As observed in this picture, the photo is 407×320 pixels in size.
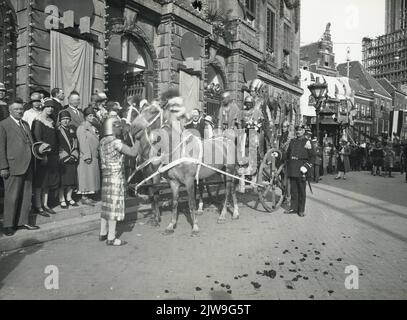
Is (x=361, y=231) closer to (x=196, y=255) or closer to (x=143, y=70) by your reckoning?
(x=196, y=255)

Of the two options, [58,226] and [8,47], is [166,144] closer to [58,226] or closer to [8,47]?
[58,226]

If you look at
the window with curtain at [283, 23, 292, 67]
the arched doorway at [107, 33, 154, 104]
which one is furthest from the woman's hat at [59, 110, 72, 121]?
the window with curtain at [283, 23, 292, 67]

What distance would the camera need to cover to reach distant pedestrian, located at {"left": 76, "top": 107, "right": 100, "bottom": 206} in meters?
7.37

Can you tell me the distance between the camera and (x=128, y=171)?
360 inches

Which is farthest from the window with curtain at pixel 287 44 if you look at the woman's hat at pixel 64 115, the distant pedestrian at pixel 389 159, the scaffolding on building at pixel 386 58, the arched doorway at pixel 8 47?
the woman's hat at pixel 64 115

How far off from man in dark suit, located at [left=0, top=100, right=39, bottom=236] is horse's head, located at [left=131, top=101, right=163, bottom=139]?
1.83 m

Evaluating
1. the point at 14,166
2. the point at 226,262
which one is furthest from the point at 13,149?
the point at 226,262

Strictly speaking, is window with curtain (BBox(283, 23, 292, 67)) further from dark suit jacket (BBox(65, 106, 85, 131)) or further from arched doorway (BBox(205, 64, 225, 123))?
dark suit jacket (BBox(65, 106, 85, 131))

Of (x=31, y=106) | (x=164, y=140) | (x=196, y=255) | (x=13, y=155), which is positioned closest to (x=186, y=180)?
(x=164, y=140)

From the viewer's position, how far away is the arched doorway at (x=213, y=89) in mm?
17000

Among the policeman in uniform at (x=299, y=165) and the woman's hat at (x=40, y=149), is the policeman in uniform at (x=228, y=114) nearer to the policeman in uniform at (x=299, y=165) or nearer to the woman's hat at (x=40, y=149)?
the policeman in uniform at (x=299, y=165)

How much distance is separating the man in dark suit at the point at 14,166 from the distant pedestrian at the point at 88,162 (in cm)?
139

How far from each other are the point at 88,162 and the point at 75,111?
1283 millimetres
